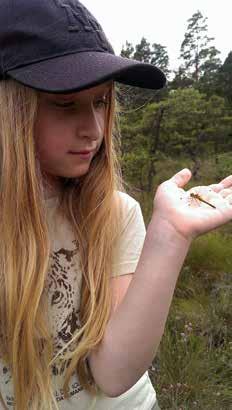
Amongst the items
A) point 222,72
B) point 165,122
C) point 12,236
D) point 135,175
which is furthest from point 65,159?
point 222,72

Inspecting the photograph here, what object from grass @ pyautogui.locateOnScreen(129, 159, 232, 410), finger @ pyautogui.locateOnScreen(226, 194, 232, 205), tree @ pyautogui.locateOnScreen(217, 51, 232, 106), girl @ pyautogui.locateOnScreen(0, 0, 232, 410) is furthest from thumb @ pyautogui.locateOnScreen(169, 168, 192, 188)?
tree @ pyautogui.locateOnScreen(217, 51, 232, 106)

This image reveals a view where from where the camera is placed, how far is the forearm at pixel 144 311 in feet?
3.52

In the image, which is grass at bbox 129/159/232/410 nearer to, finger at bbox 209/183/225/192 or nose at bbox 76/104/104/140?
finger at bbox 209/183/225/192

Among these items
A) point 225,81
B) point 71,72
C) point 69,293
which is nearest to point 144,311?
point 69,293

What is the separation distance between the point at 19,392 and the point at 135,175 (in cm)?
684

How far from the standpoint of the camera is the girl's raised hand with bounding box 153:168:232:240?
41.6 inches

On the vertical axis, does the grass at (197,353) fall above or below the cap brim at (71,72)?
below

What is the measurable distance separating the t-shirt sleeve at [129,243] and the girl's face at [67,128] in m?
0.23

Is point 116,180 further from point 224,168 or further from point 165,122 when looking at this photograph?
point 165,122

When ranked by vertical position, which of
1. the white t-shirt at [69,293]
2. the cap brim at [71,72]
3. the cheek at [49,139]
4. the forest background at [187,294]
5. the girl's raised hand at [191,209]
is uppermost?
the cap brim at [71,72]

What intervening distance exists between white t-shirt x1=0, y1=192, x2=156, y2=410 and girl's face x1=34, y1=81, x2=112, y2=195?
0.18 metres

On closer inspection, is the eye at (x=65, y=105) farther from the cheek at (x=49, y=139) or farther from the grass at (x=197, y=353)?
the grass at (x=197, y=353)

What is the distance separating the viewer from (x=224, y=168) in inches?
317

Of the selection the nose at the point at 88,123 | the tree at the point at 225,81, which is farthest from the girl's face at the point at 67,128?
Answer: the tree at the point at 225,81
